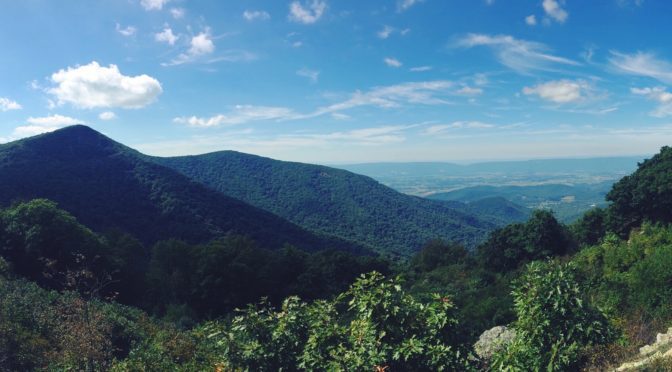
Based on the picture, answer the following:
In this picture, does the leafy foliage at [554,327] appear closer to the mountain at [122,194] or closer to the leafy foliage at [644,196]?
the leafy foliage at [644,196]

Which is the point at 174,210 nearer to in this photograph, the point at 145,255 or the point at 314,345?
the point at 145,255

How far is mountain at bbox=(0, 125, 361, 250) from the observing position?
55.0 metres

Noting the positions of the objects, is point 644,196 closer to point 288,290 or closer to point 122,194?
point 288,290

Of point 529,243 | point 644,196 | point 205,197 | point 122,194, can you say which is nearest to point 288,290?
point 529,243

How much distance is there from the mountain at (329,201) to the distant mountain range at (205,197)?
0.37 metres

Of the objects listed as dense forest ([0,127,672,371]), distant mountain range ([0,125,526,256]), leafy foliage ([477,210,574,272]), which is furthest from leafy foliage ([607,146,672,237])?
distant mountain range ([0,125,526,256])

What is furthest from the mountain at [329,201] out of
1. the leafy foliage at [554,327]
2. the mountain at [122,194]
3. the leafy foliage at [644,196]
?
the leafy foliage at [554,327]

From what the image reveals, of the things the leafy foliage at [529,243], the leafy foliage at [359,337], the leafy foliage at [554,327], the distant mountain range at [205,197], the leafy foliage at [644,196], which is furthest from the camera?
the distant mountain range at [205,197]

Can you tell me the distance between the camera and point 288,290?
42031 millimetres

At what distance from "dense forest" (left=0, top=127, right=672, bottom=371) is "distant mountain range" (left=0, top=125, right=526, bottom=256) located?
0.58 meters

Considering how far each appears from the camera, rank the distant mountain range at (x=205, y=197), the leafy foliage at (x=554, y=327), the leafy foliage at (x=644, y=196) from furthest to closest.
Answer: the distant mountain range at (x=205, y=197)
the leafy foliage at (x=644, y=196)
the leafy foliage at (x=554, y=327)

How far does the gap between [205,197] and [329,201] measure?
64.7m

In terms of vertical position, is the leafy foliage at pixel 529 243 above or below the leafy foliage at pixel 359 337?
below

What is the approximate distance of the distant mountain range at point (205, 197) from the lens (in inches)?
2271
